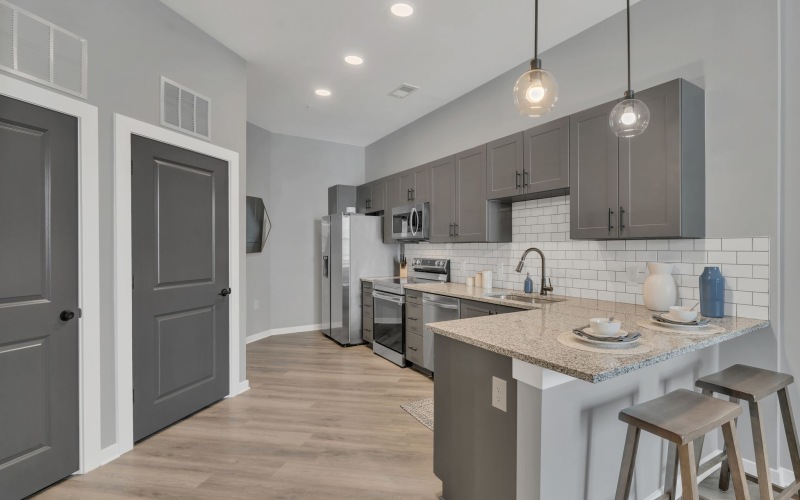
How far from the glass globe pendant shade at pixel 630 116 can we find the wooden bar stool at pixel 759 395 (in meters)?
1.25

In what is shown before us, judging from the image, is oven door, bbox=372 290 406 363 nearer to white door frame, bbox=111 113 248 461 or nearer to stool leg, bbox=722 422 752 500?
white door frame, bbox=111 113 248 461

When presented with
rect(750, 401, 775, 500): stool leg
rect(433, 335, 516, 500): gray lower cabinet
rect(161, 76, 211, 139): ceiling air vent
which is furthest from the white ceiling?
rect(750, 401, 775, 500): stool leg

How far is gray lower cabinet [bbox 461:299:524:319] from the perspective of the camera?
3.00m

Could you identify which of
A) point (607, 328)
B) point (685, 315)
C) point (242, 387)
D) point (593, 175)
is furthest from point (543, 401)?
point (242, 387)

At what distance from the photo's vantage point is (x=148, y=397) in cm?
265

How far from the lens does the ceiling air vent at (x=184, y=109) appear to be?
9.05ft

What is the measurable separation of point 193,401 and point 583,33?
4195 millimetres

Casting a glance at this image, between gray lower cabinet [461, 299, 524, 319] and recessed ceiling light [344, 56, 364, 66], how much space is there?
7.70 feet

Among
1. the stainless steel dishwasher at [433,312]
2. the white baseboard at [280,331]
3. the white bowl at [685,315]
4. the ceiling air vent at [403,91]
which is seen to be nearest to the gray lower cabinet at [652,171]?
the white bowl at [685,315]

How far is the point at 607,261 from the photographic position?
2986 mm

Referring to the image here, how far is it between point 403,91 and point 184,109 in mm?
2191

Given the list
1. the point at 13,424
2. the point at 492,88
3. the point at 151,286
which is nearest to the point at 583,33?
the point at 492,88

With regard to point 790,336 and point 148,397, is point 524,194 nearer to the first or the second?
point 790,336

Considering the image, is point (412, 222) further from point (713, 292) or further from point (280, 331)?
point (713, 292)
